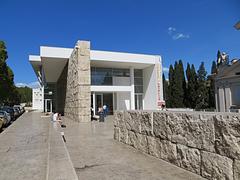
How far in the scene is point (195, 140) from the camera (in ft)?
14.8

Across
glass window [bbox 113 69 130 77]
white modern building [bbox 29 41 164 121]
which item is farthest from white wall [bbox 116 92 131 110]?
glass window [bbox 113 69 130 77]

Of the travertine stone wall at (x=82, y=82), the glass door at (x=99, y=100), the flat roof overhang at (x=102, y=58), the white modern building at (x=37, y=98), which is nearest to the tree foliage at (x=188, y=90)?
the flat roof overhang at (x=102, y=58)

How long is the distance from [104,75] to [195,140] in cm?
2534

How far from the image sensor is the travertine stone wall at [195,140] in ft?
12.2

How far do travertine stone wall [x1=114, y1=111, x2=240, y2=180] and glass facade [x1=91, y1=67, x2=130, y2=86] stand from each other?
22.1 m

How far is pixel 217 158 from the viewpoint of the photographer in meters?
3.98

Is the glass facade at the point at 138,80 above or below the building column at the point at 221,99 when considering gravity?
above

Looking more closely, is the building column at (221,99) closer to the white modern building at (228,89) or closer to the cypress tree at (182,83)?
the white modern building at (228,89)

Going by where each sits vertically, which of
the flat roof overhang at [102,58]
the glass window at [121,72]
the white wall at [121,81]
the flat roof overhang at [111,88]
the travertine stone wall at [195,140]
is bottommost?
the travertine stone wall at [195,140]

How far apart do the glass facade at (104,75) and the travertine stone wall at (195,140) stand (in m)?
22.1

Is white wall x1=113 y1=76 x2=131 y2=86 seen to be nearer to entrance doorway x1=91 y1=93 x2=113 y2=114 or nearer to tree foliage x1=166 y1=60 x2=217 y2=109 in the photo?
entrance doorway x1=91 y1=93 x2=113 y2=114

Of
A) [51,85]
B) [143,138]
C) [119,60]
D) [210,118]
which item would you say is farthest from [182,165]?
[51,85]

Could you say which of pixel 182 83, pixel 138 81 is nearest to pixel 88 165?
pixel 138 81

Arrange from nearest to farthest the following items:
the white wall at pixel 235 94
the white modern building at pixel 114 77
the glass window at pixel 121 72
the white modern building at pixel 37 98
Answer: the white wall at pixel 235 94
the white modern building at pixel 114 77
the glass window at pixel 121 72
the white modern building at pixel 37 98
